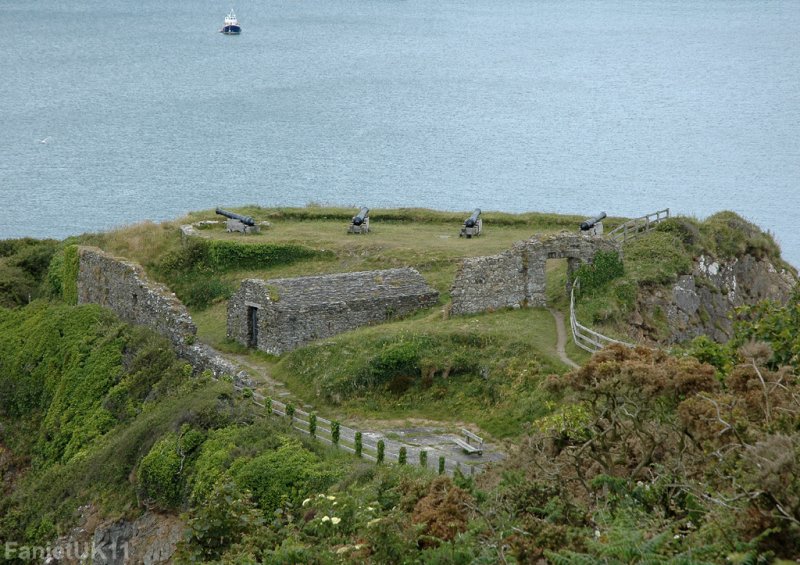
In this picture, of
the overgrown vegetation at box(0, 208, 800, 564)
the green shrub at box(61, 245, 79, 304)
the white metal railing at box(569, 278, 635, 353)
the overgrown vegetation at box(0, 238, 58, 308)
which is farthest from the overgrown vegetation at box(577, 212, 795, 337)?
the overgrown vegetation at box(0, 238, 58, 308)

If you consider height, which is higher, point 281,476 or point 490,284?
point 490,284

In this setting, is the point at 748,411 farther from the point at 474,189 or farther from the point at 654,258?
the point at 474,189

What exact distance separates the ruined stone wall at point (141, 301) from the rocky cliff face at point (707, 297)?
41.4 feet

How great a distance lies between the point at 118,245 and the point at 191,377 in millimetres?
16481

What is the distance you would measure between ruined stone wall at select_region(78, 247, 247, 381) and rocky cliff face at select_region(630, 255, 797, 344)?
1262 centimetres

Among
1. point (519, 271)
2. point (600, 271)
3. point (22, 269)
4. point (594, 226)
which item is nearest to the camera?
point (519, 271)

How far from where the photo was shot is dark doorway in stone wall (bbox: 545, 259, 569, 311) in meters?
A: 37.8

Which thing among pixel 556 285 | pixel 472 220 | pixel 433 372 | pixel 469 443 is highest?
pixel 472 220

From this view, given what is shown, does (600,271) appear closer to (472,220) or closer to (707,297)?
(707,297)

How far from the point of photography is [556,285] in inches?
1535

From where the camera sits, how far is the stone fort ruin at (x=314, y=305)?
35.7 metres

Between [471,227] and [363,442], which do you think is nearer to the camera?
[363,442]

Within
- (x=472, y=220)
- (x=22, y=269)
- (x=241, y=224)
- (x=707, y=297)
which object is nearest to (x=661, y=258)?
(x=707, y=297)

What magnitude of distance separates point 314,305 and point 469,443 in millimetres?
9440
